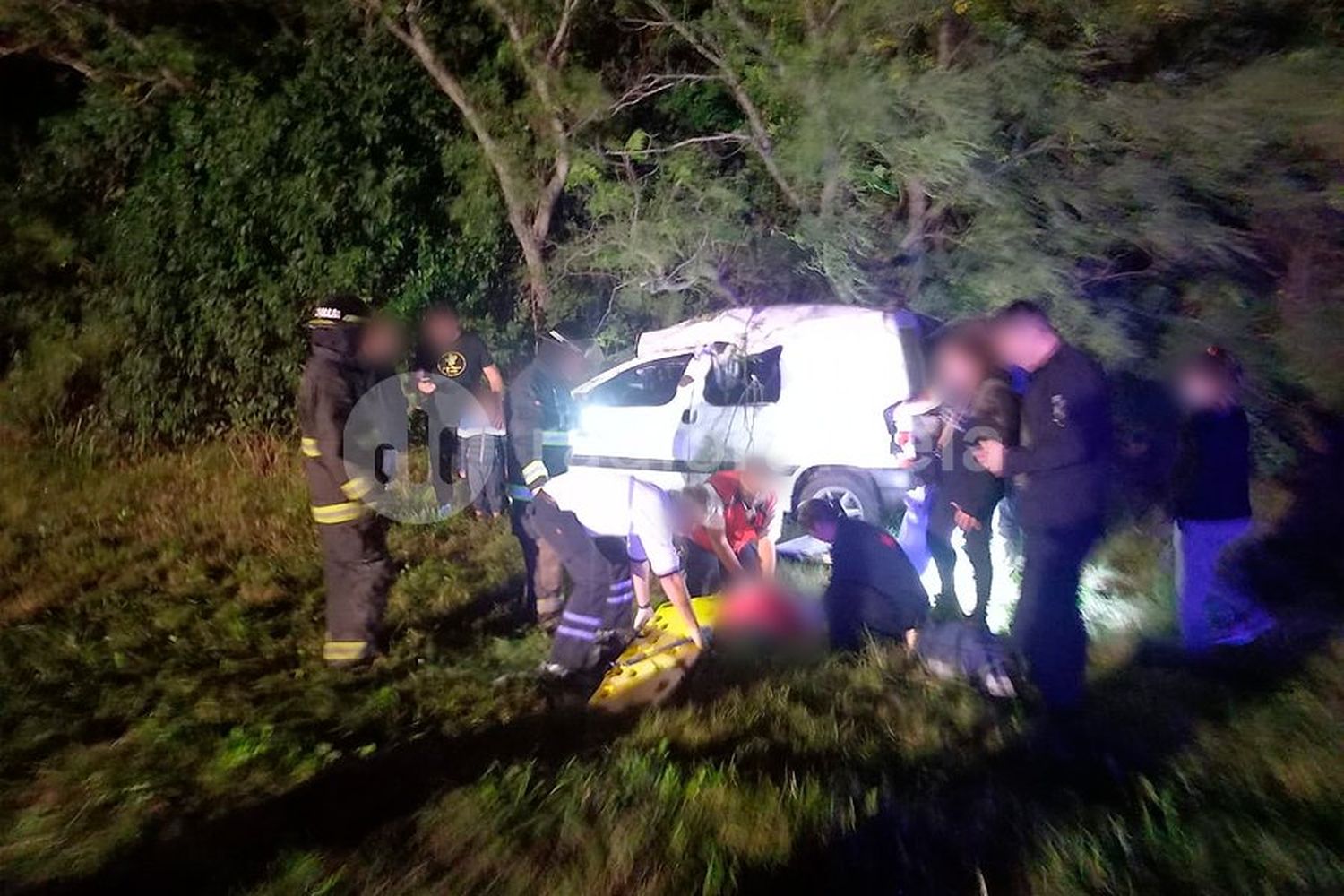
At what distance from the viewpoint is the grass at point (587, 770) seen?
3.20m

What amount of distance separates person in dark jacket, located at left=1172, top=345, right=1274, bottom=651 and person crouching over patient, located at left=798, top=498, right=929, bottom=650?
135 cm

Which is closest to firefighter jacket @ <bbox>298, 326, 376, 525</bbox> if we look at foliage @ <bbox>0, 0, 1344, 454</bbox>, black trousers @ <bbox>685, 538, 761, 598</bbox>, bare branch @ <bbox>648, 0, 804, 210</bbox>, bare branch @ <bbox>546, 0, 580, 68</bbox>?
black trousers @ <bbox>685, 538, 761, 598</bbox>

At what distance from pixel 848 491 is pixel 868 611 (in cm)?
199

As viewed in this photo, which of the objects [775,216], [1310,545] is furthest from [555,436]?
[1310,545]

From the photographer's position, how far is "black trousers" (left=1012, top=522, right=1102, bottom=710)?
436 cm

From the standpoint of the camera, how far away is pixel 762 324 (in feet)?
24.2

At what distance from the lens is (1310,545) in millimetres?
7398

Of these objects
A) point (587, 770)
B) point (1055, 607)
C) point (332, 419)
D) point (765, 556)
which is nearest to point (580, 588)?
point (765, 556)

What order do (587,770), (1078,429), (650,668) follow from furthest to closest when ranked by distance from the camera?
1. (650,668)
2. (1078,429)
3. (587,770)

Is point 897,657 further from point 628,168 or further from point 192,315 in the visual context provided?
point 192,315

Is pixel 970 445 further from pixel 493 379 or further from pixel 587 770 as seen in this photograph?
pixel 493 379

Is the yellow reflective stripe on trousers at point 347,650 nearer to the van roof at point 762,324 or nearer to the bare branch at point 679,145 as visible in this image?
the van roof at point 762,324

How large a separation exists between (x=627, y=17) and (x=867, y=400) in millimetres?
4661

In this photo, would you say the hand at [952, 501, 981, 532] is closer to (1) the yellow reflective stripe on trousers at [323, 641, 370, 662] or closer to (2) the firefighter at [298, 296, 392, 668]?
(2) the firefighter at [298, 296, 392, 668]
